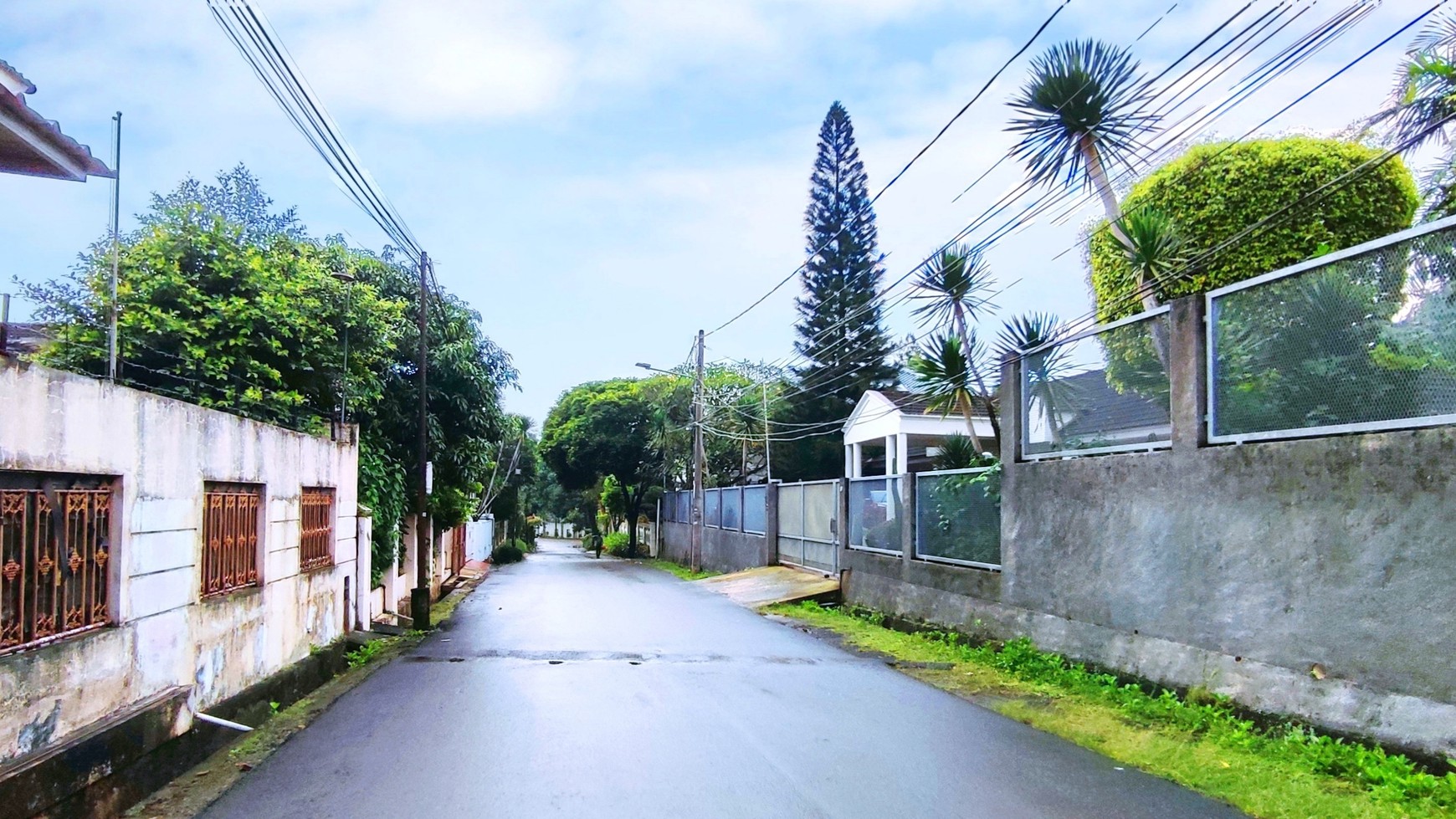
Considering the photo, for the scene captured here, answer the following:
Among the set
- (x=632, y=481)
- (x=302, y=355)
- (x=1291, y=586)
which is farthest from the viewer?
(x=632, y=481)

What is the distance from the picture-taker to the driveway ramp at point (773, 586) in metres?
17.6

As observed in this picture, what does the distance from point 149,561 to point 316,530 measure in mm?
4677

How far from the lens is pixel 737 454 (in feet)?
129

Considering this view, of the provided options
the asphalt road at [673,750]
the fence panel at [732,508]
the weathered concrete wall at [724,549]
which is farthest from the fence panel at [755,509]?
the asphalt road at [673,750]

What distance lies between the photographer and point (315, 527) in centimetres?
1074

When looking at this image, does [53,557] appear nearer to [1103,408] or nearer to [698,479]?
A: [1103,408]

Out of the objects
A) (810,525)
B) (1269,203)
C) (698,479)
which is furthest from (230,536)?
(698,479)

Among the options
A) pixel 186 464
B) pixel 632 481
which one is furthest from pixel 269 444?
pixel 632 481

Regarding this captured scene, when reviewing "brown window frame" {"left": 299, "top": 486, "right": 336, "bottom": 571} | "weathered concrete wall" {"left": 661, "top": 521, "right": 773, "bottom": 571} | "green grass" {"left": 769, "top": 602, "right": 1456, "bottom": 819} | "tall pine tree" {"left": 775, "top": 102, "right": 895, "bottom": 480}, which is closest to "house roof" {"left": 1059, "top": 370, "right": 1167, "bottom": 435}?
"green grass" {"left": 769, "top": 602, "right": 1456, "bottom": 819}

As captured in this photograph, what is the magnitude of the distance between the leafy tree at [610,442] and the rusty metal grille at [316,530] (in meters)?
28.0

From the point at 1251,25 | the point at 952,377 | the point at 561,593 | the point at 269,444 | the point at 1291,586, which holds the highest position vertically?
the point at 1251,25

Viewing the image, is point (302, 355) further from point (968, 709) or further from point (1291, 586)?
point (1291, 586)

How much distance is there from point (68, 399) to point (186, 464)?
1.70 m

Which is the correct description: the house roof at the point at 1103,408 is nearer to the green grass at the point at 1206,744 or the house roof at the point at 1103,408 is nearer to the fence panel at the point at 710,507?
the green grass at the point at 1206,744
